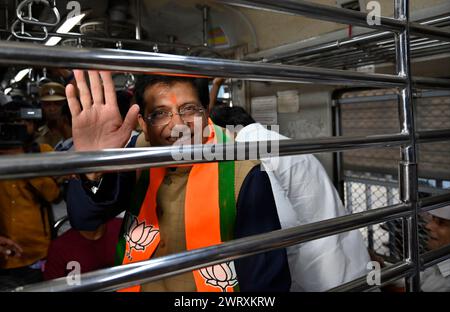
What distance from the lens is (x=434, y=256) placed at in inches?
35.5

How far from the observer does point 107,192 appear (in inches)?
32.3

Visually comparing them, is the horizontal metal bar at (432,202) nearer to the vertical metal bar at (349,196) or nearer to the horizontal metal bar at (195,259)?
the horizontal metal bar at (195,259)

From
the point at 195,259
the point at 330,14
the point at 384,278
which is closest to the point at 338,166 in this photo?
the point at 384,278

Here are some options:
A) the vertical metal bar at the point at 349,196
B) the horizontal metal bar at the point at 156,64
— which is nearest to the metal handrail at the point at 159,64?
A: the horizontal metal bar at the point at 156,64

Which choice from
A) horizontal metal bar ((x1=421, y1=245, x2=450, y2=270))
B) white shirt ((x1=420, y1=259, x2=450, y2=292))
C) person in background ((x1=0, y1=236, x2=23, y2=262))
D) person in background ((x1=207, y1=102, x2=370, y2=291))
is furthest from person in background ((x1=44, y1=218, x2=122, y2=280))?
white shirt ((x1=420, y1=259, x2=450, y2=292))

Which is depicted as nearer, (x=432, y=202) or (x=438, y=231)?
(x=432, y=202)

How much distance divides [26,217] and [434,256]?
212cm

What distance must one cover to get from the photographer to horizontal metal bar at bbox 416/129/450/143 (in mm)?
1900

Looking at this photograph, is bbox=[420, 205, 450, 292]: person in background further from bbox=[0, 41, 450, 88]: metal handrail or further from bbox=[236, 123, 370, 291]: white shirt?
bbox=[0, 41, 450, 88]: metal handrail

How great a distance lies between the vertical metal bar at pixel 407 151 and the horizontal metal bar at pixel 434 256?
A: 36 millimetres

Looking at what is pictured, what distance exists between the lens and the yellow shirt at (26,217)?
1.97 meters

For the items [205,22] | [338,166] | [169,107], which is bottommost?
[338,166]

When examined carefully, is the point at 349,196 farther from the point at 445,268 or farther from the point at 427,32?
the point at 427,32
